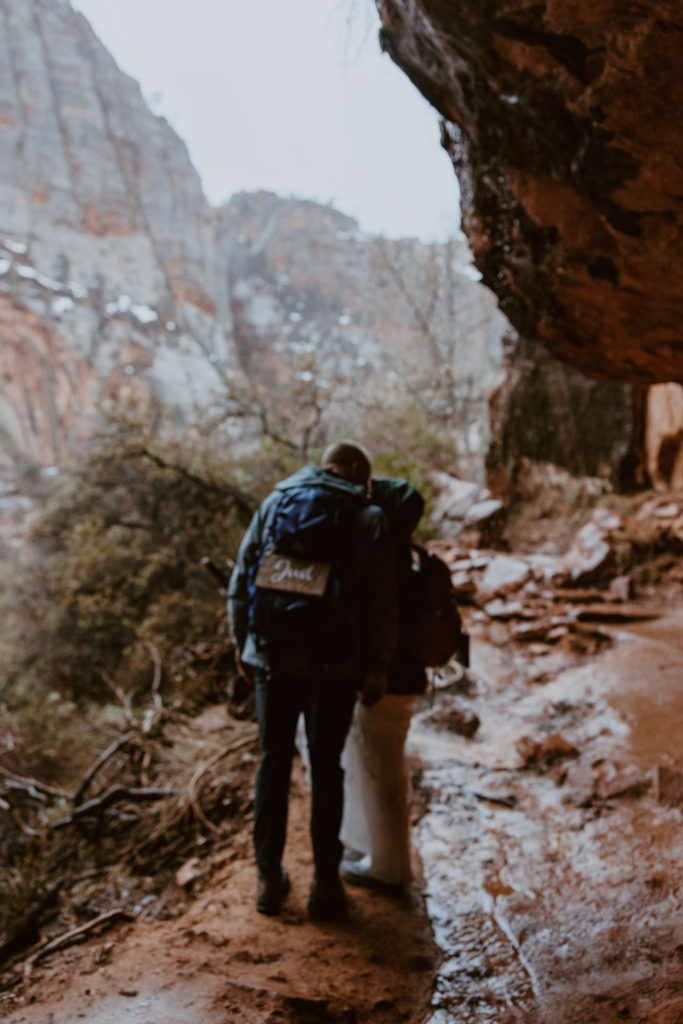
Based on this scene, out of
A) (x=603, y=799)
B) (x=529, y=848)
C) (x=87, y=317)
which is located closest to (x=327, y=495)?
(x=529, y=848)

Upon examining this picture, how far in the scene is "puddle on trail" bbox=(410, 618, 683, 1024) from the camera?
1.50m

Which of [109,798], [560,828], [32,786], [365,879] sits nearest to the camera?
[365,879]

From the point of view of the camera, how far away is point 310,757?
6.48ft

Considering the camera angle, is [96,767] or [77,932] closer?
[77,932]

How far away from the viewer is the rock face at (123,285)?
2544 centimetres

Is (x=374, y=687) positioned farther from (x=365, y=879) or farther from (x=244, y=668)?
(x=365, y=879)

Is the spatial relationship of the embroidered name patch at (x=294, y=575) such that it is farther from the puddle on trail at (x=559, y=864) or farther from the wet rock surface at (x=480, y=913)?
the puddle on trail at (x=559, y=864)

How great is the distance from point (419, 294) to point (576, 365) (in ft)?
64.7

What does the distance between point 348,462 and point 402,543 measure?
0.41 m

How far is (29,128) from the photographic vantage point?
31438 millimetres

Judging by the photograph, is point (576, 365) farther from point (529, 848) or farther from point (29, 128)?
point (29, 128)

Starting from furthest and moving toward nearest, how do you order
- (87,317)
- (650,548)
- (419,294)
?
(87,317), (419,294), (650,548)

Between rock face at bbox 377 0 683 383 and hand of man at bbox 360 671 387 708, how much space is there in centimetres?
230

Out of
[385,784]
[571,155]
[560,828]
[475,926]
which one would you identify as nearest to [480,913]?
[475,926]
